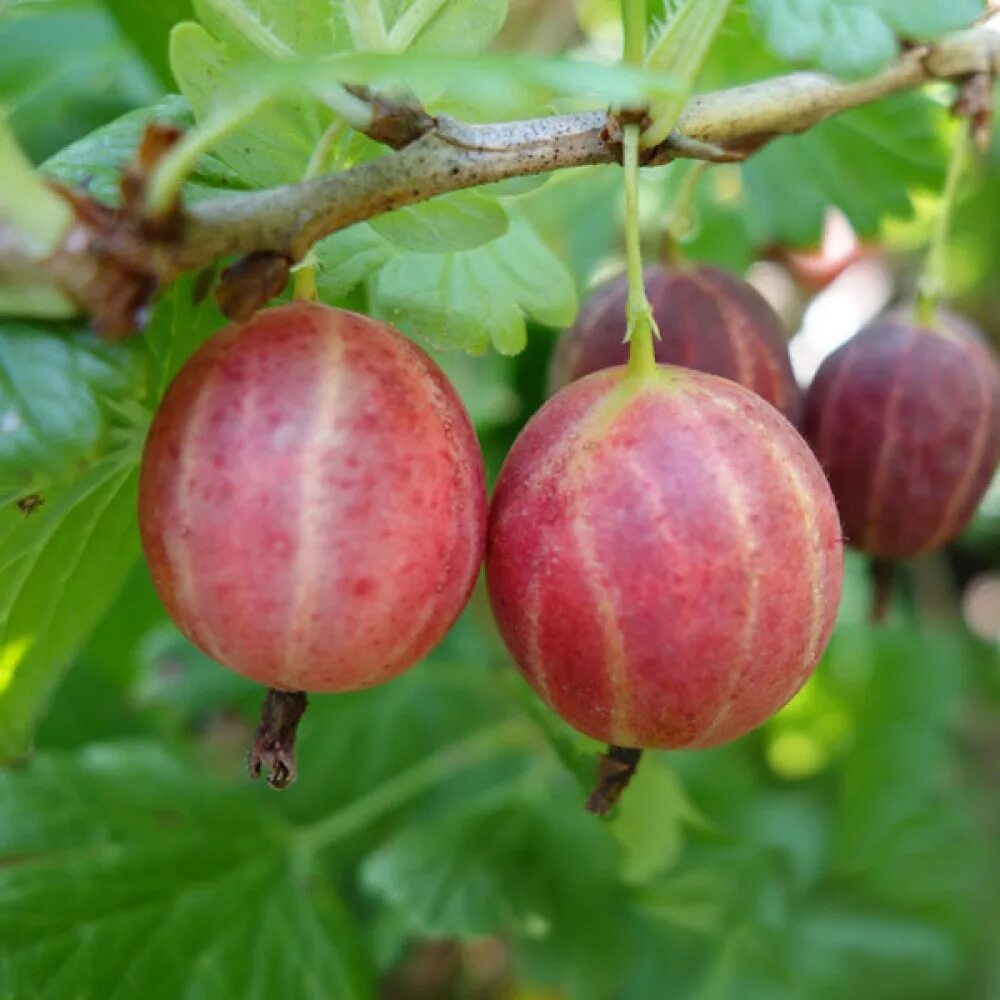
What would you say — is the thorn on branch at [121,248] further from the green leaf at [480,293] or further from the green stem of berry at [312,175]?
the green leaf at [480,293]

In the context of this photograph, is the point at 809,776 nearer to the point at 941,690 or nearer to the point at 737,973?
the point at 941,690

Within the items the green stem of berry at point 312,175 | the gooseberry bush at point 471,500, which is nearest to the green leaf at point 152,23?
the gooseberry bush at point 471,500

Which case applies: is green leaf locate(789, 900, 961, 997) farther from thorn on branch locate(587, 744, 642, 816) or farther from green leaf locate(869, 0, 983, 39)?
green leaf locate(869, 0, 983, 39)

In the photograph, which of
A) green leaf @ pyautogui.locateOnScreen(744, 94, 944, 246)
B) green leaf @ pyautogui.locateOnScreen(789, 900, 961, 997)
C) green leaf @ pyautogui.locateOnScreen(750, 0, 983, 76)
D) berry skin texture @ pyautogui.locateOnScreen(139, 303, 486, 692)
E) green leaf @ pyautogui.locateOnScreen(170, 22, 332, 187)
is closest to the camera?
berry skin texture @ pyautogui.locateOnScreen(139, 303, 486, 692)

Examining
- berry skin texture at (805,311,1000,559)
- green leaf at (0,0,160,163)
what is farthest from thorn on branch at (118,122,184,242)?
green leaf at (0,0,160,163)

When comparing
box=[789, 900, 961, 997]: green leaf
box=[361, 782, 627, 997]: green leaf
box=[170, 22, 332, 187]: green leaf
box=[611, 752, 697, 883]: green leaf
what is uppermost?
box=[170, 22, 332, 187]: green leaf

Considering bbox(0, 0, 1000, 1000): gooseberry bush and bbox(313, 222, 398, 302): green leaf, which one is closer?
bbox(0, 0, 1000, 1000): gooseberry bush
